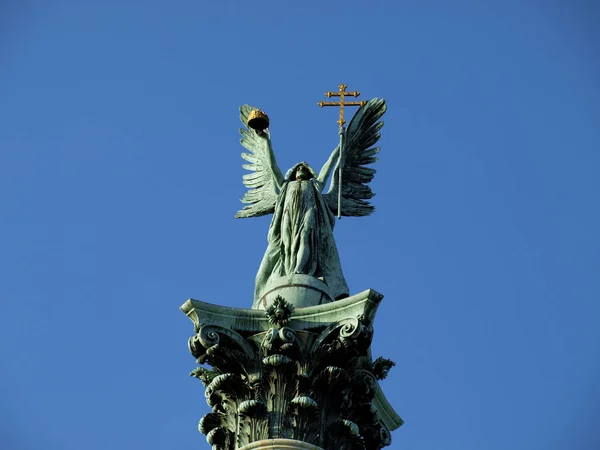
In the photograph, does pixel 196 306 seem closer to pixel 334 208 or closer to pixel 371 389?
pixel 371 389

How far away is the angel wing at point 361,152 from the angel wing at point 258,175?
4.82 feet

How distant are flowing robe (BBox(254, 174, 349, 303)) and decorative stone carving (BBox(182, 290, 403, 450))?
2561mm

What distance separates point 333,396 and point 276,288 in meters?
3.10

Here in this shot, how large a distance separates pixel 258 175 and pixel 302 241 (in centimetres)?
352

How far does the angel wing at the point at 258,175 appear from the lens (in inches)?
1233

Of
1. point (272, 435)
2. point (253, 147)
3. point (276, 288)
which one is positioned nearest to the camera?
point (272, 435)

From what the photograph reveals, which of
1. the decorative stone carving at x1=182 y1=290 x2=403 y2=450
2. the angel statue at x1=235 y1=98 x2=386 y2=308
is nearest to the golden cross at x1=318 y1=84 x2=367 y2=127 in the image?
the angel statue at x1=235 y1=98 x2=386 y2=308

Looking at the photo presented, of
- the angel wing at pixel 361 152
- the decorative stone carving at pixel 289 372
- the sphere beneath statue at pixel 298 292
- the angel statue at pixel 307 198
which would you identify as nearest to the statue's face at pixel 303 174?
the angel statue at pixel 307 198

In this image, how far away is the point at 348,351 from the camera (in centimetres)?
2580

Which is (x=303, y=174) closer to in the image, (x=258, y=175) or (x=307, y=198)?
(x=307, y=198)

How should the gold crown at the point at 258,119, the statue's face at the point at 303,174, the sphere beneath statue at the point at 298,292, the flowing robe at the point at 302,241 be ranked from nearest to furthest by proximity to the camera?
the sphere beneath statue at the point at 298,292
the flowing robe at the point at 302,241
the gold crown at the point at 258,119
the statue's face at the point at 303,174

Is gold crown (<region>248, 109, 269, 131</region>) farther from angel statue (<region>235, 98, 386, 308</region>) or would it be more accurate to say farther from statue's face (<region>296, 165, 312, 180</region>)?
statue's face (<region>296, 165, 312, 180</region>)

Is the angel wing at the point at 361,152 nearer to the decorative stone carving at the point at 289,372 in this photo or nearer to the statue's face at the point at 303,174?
the statue's face at the point at 303,174

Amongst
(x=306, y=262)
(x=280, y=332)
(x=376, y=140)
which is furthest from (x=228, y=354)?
(x=376, y=140)
